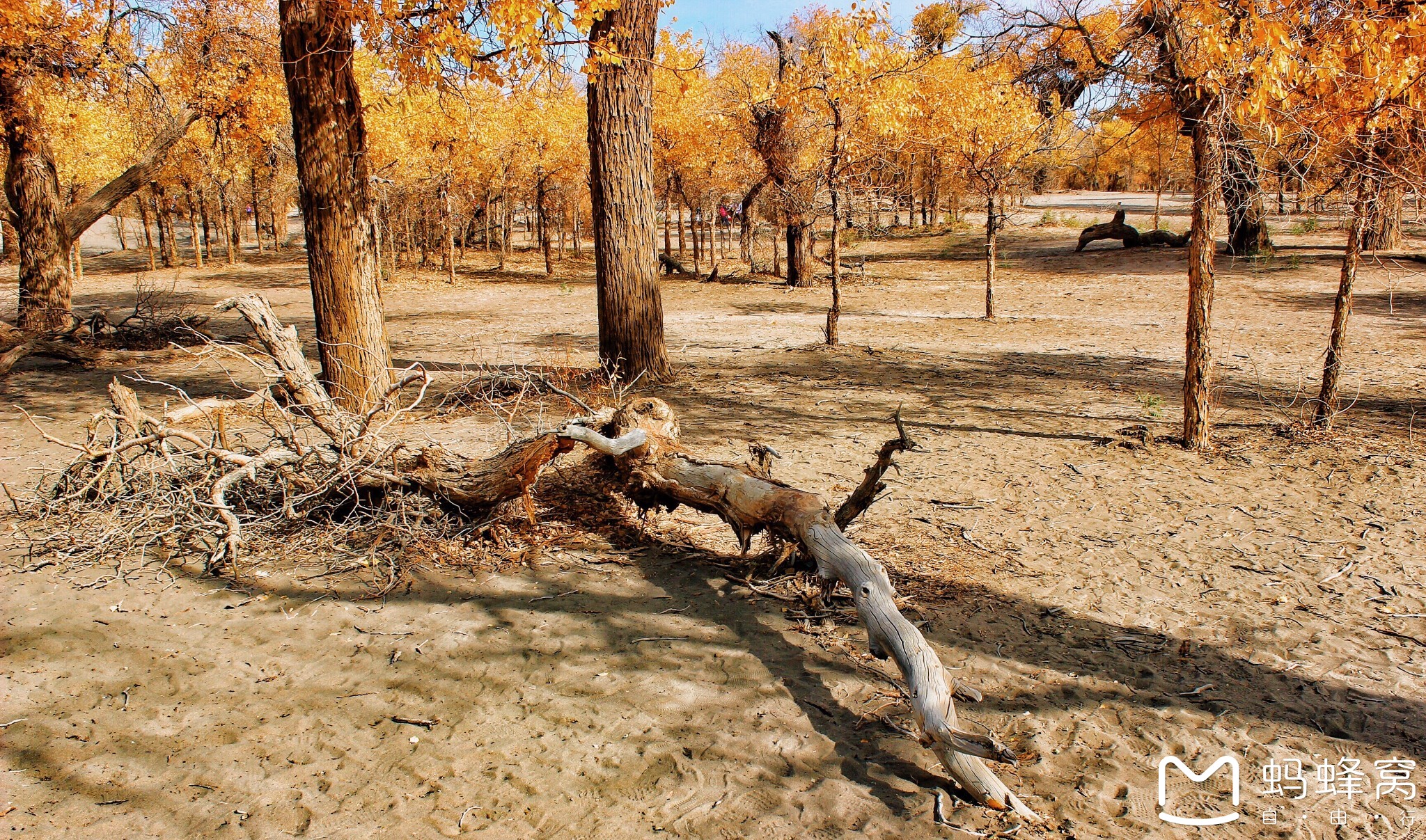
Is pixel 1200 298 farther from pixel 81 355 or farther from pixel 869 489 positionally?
pixel 81 355

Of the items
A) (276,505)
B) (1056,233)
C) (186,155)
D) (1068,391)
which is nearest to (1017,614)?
(276,505)

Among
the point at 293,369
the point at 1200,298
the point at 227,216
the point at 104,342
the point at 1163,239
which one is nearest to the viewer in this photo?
the point at 293,369

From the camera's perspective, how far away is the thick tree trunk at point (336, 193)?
21.8 feet

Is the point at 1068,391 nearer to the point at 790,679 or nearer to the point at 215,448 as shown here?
the point at 790,679

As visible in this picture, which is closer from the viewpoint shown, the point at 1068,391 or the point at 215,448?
the point at 215,448

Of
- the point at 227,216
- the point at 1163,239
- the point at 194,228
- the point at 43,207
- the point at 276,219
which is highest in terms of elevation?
the point at 276,219

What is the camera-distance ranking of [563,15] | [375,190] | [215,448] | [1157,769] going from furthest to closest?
[375,190] < [563,15] < [215,448] < [1157,769]

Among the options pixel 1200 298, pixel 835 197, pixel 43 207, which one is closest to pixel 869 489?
pixel 1200 298

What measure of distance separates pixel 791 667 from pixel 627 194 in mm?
6213

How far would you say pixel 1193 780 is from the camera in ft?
9.65

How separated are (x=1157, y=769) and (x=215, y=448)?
484 cm

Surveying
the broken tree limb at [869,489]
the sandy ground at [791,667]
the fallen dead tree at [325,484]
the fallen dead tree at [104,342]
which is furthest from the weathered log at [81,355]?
the broken tree limb at [869,489]

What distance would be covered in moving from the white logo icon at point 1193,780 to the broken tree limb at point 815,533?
1.69 ft

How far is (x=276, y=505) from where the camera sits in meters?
5.02
